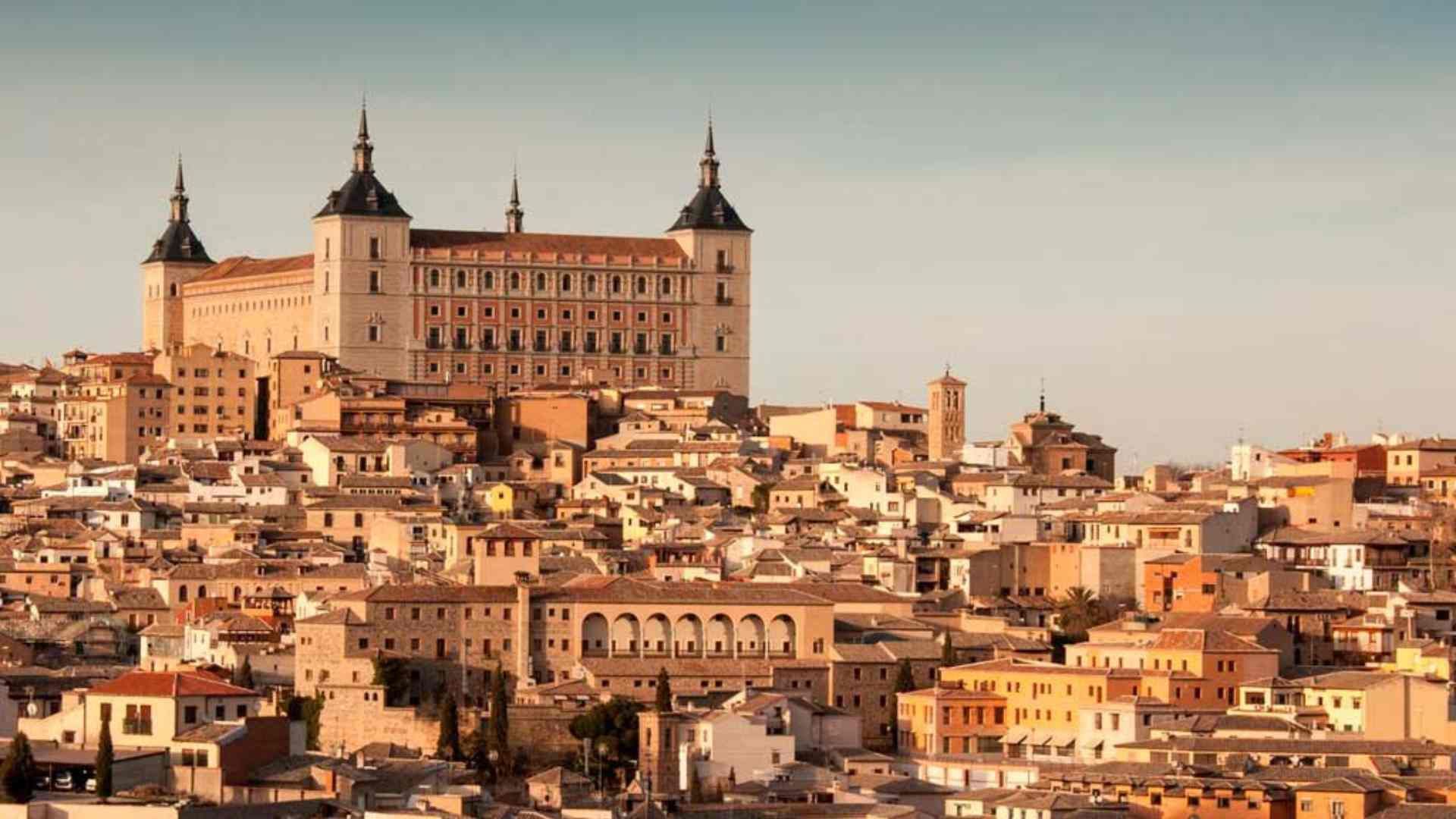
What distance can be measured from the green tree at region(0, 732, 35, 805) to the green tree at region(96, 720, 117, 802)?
0.82 meters

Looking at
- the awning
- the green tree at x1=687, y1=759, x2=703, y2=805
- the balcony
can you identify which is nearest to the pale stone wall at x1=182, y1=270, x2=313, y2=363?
the awning

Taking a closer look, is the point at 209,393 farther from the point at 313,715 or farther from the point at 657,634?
the point at 313,715

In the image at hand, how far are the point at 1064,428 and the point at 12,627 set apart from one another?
31937 mm

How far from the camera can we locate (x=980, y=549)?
77750 millimetres

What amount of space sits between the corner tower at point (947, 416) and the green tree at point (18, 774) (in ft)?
158

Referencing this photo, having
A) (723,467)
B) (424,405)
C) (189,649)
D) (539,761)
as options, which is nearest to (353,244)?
(424,405)

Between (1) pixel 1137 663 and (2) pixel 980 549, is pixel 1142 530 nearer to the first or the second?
(2) pixel 980 549

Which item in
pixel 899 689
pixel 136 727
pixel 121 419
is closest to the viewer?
pixel 136 727

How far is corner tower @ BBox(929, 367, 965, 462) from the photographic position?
98.3 m

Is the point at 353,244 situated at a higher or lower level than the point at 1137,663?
higher

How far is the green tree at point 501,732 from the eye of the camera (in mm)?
60312

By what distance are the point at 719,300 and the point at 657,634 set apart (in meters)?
43.1

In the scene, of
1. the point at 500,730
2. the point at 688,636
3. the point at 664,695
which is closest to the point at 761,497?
the point at 688,636

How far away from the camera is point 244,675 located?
212 feet
